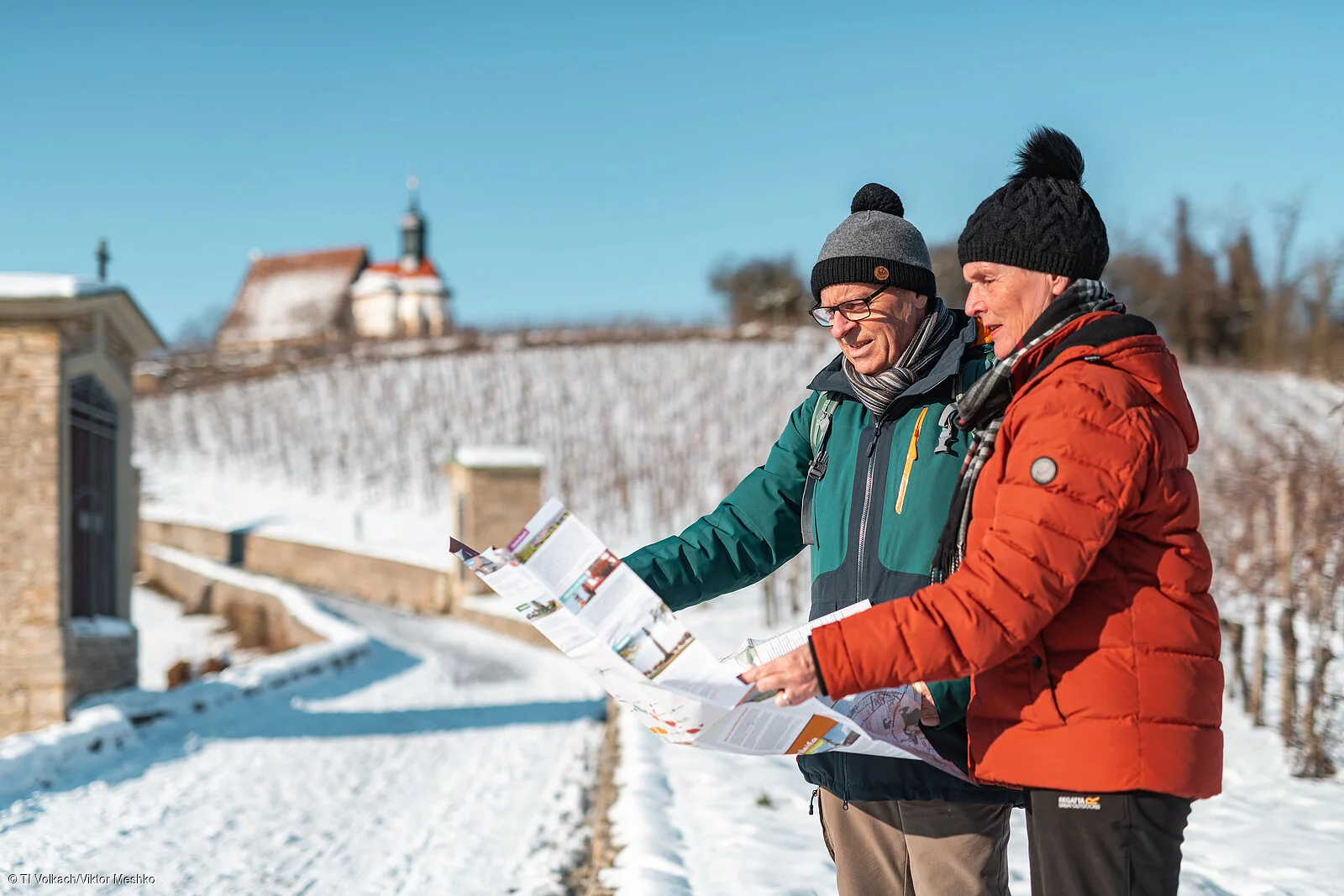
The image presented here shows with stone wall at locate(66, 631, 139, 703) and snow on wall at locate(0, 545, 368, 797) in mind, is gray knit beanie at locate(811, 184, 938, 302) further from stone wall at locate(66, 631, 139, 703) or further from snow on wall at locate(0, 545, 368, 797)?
stone wall at locate(66, 631, 139, 703)

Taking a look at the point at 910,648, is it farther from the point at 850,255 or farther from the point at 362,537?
the point at 362,537

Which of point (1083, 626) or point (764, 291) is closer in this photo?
point (1083, 626)

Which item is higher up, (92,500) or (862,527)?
(862,527)

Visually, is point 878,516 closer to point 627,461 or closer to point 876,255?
point 876,255

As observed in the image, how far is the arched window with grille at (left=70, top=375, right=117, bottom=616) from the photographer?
8.42 metres

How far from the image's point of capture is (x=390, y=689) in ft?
33.7

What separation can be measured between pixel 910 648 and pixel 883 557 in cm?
57

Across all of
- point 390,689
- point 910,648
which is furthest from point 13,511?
point 910,648

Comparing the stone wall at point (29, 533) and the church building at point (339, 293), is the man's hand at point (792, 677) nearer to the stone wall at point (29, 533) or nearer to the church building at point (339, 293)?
the stone wall at point (29, 533)

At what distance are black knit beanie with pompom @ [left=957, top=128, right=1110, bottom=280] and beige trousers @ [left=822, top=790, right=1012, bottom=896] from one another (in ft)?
3.44

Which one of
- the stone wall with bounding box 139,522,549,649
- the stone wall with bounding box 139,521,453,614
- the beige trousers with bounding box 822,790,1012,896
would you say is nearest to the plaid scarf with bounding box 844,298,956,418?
→ the beige trousers with bounding box 822,790,1012,896

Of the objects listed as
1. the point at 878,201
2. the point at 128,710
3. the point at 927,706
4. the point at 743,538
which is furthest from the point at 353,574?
the point at 927,706

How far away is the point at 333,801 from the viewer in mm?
6074

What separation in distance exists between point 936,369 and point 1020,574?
2.29 ft
